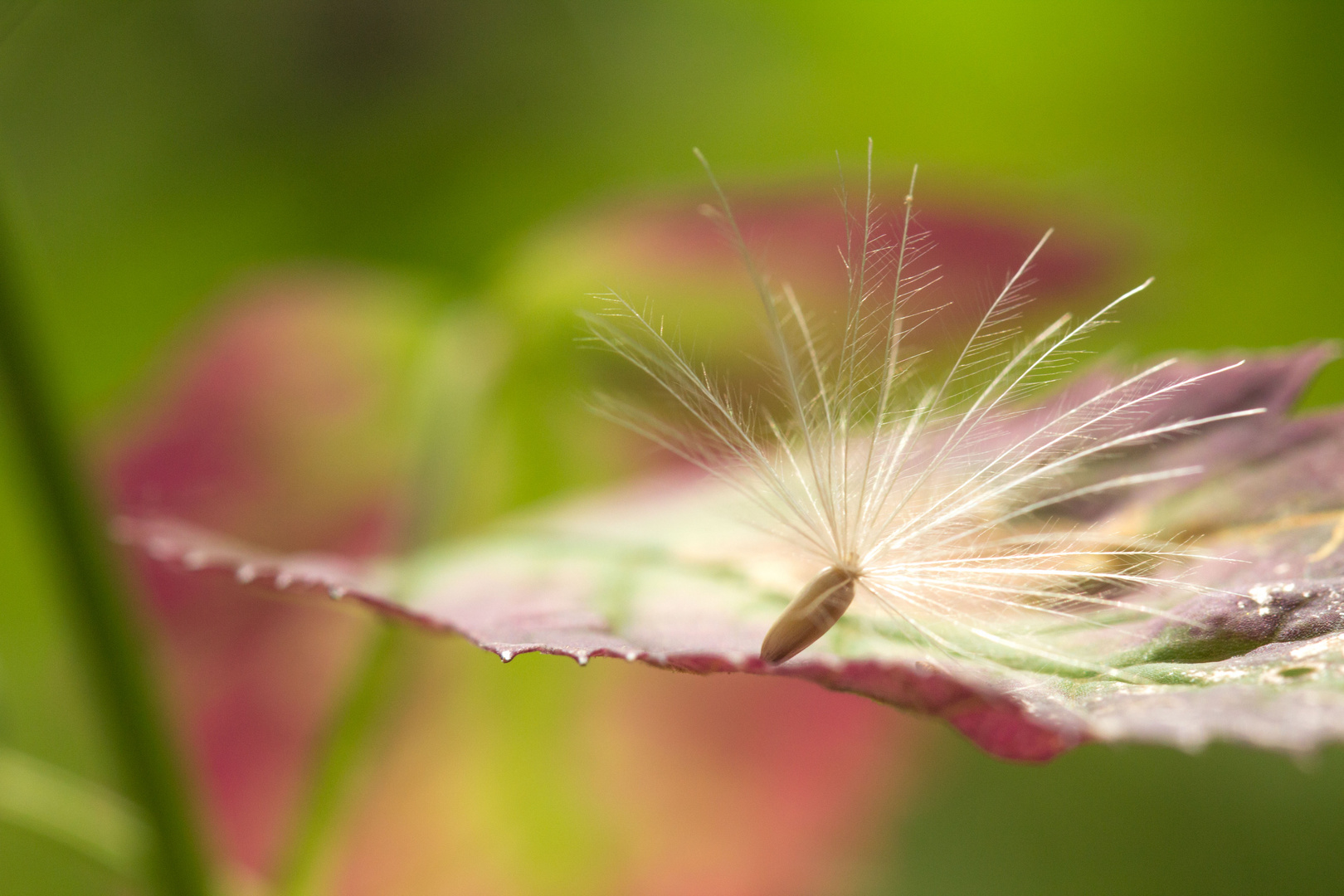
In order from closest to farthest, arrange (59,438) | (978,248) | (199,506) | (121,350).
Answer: (59,438)
(978,248)
(199,506)
(121,350)

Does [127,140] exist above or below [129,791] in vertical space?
above

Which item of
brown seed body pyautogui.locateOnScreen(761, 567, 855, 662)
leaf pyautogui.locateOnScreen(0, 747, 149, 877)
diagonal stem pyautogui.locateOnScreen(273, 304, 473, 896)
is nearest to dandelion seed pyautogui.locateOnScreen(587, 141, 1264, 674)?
brown seed body pyautogui.locateOnScreen(761, 567, 855, 662)

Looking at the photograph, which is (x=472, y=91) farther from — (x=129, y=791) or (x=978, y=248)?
(x=129, y=791)

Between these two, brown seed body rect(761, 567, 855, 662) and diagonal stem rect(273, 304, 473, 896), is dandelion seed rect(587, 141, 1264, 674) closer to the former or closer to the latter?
brown seed body rect(761, 567, 855, 662)

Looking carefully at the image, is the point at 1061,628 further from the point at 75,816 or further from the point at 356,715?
the point at 75,816

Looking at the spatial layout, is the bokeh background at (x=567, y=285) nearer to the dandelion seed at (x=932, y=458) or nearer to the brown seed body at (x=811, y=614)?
the dandelion seed at (x=932, y=458)

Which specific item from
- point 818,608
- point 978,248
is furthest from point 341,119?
point 818,608
